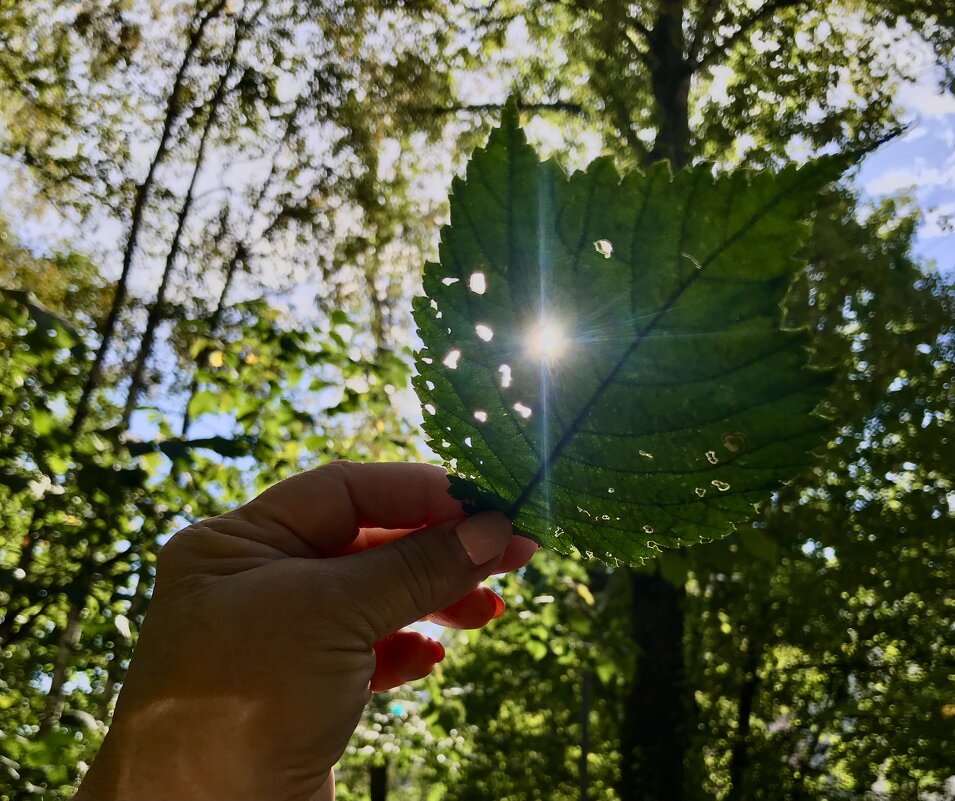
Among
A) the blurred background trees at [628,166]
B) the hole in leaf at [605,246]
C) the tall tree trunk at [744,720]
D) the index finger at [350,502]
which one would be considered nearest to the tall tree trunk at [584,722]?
the blurred background trees at [628,166]

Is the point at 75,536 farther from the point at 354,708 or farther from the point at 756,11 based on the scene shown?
the point at 756,11

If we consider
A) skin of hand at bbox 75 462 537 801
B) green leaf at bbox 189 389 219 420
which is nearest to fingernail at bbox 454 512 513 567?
skin of hand at bbox 75 462 537 801

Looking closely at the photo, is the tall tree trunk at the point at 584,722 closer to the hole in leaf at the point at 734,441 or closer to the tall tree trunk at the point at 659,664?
the tall tree trunk at the point at 659,664

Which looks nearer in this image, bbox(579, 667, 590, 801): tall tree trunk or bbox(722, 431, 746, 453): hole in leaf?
bbox(722, 431, 746, 453): hole in leaf

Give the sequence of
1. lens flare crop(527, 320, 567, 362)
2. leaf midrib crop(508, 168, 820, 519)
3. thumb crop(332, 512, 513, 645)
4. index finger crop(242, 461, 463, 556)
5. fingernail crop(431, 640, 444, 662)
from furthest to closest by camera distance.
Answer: fingernail crop(431, 640, 444, 662) < index finger crop(242, 461, 463, 556) < thumb crop(332, 512, 513, 645) < lens flare crop(527, 320, 567, 362) < leaf midrib crop(508, 168, 820, 519)

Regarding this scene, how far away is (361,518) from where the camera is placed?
1401mm

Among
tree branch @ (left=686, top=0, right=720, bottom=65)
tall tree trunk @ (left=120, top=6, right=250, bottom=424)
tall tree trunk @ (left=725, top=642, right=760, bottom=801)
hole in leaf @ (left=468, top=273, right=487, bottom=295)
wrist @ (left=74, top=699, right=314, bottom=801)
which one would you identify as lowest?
wrist @ (left=74, top=699, right=314, bottom=801)

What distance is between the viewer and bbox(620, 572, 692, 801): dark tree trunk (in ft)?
27.6

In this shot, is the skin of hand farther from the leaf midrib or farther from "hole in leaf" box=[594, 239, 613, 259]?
"hole in leaf" box=[594, 239, 613, 259]

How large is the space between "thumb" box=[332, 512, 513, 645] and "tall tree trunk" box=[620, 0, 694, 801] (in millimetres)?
7594

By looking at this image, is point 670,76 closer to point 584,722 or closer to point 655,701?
point 584,722

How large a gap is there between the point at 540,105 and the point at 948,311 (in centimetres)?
635

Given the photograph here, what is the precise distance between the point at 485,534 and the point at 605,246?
1.52 feet

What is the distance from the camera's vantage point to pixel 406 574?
1148 millimetres
